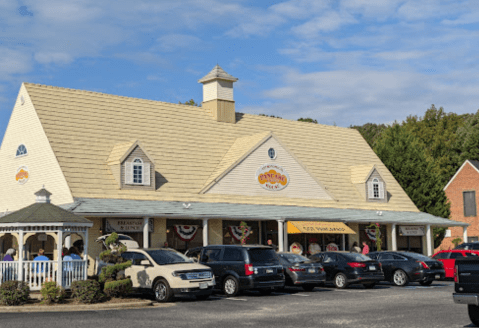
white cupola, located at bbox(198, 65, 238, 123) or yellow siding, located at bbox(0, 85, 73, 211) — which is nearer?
yellow siding, located at bbox(0, 85, 73, 211)

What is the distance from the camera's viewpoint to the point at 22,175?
100 ft

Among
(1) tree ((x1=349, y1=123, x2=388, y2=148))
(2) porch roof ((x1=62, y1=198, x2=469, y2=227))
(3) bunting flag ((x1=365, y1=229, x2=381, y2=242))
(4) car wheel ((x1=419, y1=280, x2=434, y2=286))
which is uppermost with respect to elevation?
(1) tree ((x1=349, y1=123, x2=388, y2=148))

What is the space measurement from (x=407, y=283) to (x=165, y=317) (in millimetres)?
14062

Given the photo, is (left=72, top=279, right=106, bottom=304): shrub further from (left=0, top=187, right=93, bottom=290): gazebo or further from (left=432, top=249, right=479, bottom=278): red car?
(left=432, top=249, right=479, bottom=278): red car

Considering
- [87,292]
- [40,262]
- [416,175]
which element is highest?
[416,175]

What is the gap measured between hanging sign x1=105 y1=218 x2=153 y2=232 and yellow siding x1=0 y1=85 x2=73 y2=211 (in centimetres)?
199

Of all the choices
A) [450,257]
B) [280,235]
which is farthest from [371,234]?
[280,235]

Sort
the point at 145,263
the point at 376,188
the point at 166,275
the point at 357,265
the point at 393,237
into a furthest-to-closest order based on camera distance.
A: 1. the point at 376,188
2. the point at 393,237
3. the point at 357,265
4. the point at 145,263
5. the point at 166,275

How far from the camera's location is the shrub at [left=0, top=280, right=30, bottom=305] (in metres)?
18.0

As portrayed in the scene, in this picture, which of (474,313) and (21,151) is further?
(21,151)

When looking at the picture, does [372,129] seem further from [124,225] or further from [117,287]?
[117,287]

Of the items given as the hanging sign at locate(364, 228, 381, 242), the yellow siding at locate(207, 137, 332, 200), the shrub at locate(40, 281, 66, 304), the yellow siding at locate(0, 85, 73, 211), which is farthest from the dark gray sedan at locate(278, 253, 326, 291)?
the hanging sign at locate(364, 228, 381, 242)

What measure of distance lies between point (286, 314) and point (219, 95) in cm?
2350

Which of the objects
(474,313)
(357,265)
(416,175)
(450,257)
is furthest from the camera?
(416,175)
